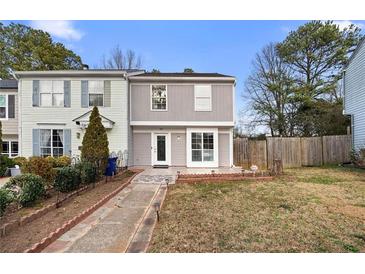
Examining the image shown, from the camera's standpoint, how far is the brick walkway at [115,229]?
3.83 meters

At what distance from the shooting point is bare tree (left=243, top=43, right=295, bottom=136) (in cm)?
2266

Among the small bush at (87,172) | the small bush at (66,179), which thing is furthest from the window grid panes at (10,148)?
the small bush at (66,179)

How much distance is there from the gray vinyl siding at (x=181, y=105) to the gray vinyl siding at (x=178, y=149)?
3.76 ft

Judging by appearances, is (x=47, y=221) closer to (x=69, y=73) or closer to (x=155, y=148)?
(x=155, y=148)

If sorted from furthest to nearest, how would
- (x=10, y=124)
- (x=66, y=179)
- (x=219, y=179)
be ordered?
(x=10, y=124) → (x=219, y=179) → (x=66, y=179)

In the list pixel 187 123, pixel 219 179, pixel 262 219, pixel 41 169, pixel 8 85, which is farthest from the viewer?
pixel 8 85

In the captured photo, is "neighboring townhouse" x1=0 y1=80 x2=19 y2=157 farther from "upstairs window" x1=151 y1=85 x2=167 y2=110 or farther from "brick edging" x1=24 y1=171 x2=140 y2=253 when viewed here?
"brick edging" x1=24 y1=171 x2=140 y2=253

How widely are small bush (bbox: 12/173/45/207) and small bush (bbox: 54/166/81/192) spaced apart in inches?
32.5

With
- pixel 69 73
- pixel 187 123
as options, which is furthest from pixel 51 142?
pixel 187 123

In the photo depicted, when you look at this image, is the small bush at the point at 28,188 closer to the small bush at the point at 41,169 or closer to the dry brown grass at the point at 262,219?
the small bush at the point at 41,169

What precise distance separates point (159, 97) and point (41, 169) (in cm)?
817

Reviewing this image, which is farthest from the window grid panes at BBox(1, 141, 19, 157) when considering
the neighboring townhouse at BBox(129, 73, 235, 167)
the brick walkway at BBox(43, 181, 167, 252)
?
the brick walkway at BBox(43, 181, 167, 252)

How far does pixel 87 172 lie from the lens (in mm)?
8453

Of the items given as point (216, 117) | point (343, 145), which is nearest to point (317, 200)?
point (216, 117)
